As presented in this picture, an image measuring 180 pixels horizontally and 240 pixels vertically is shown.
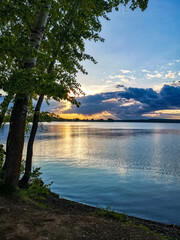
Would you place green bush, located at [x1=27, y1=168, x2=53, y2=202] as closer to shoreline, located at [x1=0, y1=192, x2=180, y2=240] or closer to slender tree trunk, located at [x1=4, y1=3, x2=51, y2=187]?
slender tree trunk, located at [x1=4, y1=3, x2=51, y2=187]

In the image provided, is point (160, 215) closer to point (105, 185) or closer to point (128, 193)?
point (128, 193)

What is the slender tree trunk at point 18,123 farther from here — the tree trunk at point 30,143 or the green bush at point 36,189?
the tree trunk at point 30,143

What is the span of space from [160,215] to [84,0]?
59.4 ft

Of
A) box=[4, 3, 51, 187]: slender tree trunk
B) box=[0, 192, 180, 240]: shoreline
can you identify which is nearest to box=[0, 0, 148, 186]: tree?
box=[4, 3, 51, 187]: slender tree trunk

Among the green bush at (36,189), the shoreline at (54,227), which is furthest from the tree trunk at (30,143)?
the shoreline at (54,227)

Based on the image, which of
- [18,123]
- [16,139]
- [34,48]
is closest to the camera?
[34,48]

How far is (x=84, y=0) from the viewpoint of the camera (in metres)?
11.6

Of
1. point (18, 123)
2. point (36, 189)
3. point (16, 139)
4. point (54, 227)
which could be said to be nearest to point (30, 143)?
point (36, 189)

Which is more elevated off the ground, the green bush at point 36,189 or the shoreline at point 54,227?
the shoreline at point 54,227

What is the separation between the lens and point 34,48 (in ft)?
22.8

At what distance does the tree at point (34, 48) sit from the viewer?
6.66 metres

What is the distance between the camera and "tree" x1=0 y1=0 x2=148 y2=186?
6664mm

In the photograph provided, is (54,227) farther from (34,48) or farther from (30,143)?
(30,143)

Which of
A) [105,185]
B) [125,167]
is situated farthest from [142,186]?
[125,167]
